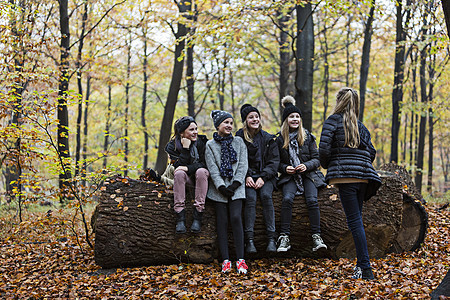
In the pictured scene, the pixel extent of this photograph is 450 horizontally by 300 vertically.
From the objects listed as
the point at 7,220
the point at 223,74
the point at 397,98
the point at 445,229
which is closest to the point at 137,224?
the point at 7,220

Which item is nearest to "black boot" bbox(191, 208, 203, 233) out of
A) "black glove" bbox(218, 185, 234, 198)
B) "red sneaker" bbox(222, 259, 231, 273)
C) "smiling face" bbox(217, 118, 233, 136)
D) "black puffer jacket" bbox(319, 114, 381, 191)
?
"black glove" bbox(218, 185, 234, 198)

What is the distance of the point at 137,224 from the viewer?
527 centimetres

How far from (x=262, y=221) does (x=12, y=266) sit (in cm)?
426

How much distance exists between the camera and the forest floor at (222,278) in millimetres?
4035

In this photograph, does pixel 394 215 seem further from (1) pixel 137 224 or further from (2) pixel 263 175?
(1) pixel 137 224

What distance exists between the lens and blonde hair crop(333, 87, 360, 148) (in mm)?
4461

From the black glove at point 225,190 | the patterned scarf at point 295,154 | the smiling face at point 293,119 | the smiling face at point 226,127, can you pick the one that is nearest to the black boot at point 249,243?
the black glove at point 225,190

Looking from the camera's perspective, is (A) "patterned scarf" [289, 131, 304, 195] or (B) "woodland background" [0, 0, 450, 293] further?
(B) "woodland background" [0, 0, 450, 293]

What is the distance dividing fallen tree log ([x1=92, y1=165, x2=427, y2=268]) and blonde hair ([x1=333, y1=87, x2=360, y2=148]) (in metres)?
1.34

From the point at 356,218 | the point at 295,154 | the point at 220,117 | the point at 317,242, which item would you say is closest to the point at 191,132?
the point at 220,117

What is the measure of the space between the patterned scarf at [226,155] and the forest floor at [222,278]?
1433 mm

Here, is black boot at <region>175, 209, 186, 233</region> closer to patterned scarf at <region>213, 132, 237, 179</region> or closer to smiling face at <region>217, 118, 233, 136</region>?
Answer: patterned scarf at <region>213, 132, 237, 179</region>

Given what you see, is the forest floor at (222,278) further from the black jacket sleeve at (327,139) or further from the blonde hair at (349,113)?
the blonde hair at (349,113)

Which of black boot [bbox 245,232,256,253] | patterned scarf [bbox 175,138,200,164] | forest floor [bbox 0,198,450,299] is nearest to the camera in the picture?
forest floor [bbox 0,198,450,299]
